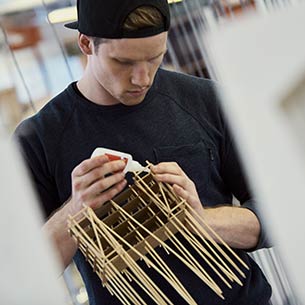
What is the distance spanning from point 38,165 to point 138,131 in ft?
0.58

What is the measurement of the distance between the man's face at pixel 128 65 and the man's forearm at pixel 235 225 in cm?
22

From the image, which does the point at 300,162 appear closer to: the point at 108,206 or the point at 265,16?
the point at 265,16

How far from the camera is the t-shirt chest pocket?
0.95 metres

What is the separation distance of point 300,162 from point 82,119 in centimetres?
71

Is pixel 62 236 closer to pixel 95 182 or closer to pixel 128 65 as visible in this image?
pixel 95 182

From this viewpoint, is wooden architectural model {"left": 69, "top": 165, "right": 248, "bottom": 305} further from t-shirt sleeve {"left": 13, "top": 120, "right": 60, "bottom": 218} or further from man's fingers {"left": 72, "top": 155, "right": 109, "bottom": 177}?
t-shirt sleeve {"left": 13, "top": 120, "right": 60, "bottom": 218}

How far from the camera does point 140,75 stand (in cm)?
87

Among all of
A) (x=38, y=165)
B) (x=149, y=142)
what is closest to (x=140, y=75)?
(x=149, y=142)

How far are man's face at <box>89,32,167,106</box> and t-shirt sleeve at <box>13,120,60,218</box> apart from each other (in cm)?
15

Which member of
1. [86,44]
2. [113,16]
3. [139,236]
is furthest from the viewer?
[86,44]

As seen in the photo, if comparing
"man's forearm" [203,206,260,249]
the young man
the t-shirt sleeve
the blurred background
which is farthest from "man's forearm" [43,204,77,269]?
the blurred background

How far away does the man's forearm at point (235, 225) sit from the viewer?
0.86 metres

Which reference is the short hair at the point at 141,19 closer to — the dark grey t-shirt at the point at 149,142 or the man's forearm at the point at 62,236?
the dark grey t-shirt at the point at 149,142

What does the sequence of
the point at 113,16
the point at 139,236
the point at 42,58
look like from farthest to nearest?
1. the point at 42,58
2. the point at 113,16
3. the point at 139,236
